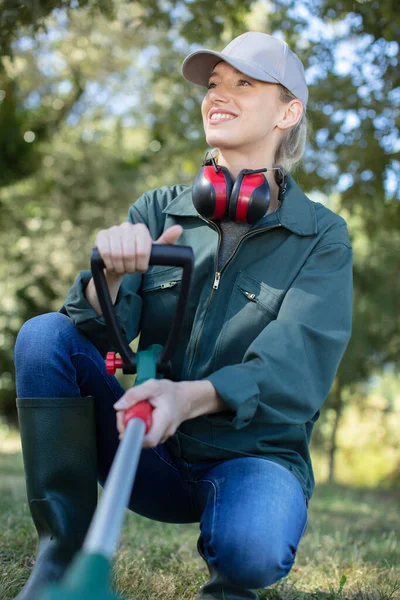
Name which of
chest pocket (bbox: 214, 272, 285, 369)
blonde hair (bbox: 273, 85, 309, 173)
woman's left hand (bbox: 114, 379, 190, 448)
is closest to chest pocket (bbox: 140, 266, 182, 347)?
chest pocket (bbox: 214, 272, 285, 369)

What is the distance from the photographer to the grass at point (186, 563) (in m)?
2.64

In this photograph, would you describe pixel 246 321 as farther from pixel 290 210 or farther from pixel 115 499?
pixel 115 499

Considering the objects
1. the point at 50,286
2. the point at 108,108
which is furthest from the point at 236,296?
the point at 108,108

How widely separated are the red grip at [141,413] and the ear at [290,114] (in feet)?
4.34

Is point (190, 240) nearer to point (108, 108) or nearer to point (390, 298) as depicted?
point (390, 298)

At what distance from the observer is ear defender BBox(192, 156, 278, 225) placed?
7.89ft

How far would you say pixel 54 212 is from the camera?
14.4 metres

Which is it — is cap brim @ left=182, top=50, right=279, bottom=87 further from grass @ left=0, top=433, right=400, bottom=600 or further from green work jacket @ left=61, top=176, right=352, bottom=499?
grass @ left=0, top=433, right=400, bottom=600

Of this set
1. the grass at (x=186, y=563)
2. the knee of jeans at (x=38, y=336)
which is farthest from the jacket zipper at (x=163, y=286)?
the grass at (x=186, y=563)

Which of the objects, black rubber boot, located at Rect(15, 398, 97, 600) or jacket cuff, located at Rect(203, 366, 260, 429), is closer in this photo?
jacket cuff, located at Rect(203, 366, 260, 429)

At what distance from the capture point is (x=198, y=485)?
2438mm

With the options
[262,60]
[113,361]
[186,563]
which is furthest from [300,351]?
[186,563]

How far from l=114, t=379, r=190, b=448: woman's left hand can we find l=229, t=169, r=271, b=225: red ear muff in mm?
768

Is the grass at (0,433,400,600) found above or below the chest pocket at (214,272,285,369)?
below
